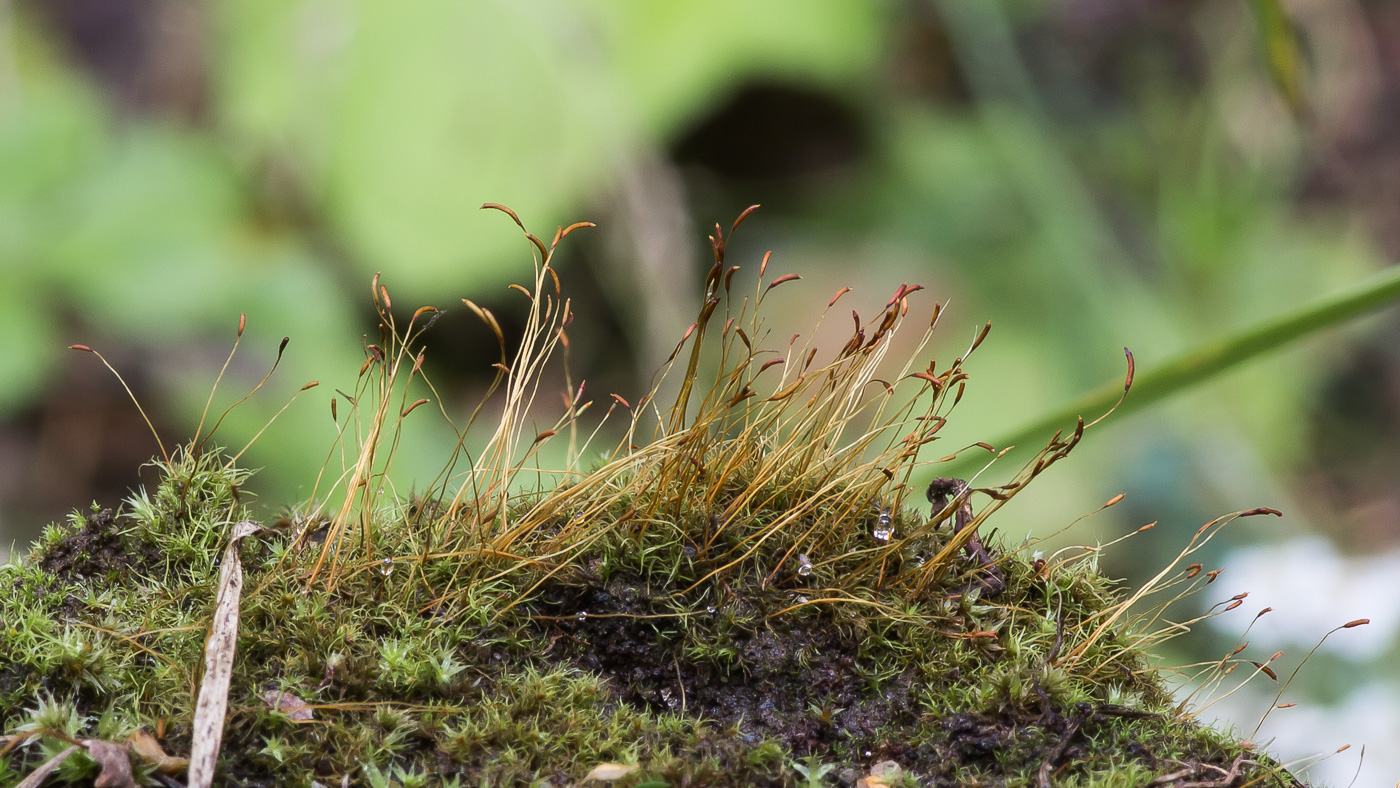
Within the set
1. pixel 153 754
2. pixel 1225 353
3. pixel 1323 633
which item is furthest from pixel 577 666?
pixel 1323 633

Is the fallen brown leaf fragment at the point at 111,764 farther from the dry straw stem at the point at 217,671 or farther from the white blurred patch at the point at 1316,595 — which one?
the white blurred patch at the point at 1316,595

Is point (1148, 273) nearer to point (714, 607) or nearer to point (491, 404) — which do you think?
point (491, 404)

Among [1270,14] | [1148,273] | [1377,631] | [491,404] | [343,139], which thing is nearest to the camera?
[1270,14]

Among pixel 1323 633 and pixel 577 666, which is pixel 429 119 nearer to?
pixel 577 666

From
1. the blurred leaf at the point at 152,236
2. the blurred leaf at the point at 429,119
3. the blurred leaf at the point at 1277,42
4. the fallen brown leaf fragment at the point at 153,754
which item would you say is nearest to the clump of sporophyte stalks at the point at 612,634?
the fallen brown leaf fragment at the point at 153,754

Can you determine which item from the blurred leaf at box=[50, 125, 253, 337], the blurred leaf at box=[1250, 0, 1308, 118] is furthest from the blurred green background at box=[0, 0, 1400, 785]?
the blurred leaf at box=[1250, 0, 1308, 118]

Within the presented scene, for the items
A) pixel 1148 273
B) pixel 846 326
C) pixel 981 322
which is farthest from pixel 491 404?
pixel 1148 273

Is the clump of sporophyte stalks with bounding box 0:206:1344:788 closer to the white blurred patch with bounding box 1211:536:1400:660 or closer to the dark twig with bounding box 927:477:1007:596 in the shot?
the dark twig with bounding box 927:477:1007:596

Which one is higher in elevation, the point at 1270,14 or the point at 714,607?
the point at 1270,14
